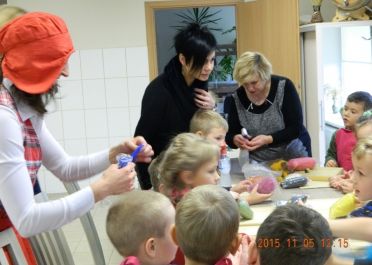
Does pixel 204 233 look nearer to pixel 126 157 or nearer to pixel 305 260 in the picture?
pixel 305 260

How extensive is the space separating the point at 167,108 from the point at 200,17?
184 inches

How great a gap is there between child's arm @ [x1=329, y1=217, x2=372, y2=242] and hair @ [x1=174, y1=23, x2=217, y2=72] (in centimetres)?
93

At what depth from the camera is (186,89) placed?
1.97m

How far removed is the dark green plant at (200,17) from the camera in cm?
636

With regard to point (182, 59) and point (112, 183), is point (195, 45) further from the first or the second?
point (112, 183)

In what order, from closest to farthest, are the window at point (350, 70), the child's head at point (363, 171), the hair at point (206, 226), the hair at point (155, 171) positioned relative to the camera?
the hair at point (206, 226) < the child's head at point (363, 171) < the hair at point (155, 171) < the window at point (350, 70)

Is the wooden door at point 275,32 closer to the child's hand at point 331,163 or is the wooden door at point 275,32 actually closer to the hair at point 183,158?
the child's hand at point 331,163

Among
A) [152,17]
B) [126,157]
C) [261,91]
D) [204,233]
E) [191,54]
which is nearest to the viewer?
[204,233]

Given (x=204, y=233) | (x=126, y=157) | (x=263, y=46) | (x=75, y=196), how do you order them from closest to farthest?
1. (x=204, y=233)
2. (x=75, y=196)
3. (x=126, y=157)
4. (x=263, y=46)

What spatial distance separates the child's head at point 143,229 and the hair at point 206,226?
12cm

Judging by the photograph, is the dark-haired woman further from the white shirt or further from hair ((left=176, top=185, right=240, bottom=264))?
hair ((left=176, top=185, right=240, bottom=264))

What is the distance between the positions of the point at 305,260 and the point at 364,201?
674 millimetres

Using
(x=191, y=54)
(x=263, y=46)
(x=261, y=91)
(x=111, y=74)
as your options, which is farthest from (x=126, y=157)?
(x=111, y=74)

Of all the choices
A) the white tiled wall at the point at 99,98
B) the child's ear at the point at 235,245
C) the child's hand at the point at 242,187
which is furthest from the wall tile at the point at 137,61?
the child's ear at the point at 235,245
